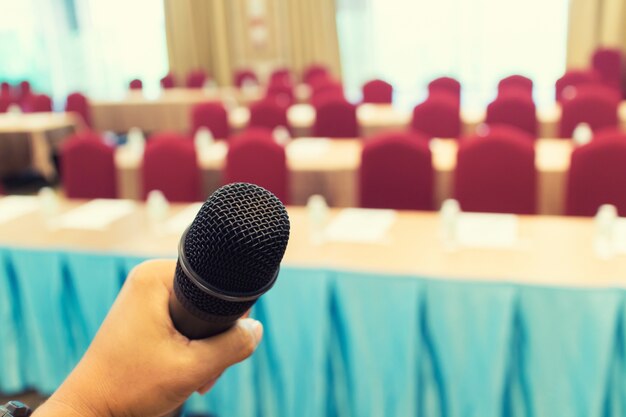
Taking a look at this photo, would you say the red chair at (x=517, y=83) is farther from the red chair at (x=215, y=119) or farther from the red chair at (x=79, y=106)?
the red chair at (x=79, y=106)

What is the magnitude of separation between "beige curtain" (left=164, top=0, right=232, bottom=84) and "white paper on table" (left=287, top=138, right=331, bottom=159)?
19.3 feet

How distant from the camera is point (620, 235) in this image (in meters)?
2.40

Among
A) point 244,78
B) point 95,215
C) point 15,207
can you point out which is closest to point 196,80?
point 244,78

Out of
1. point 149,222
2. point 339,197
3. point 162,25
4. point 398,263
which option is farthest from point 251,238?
point 162,25

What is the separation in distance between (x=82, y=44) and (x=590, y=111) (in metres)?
9.16

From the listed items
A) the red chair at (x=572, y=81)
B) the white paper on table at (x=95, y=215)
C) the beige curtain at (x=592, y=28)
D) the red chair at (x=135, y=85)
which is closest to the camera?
the white paper on table at (x=95, y=215)

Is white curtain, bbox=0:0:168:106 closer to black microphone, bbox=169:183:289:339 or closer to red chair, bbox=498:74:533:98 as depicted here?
red chair, bbox=498:74:533:98

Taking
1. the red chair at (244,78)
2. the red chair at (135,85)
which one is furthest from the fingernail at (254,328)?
the red chair at (135,85)

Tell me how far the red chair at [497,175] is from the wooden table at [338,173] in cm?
33

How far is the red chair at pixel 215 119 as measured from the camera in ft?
18.1

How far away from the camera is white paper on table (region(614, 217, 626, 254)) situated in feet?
7.43

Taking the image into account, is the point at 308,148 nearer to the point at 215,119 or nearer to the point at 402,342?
the point at 215,119

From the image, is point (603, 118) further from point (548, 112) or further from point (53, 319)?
point (53, 319)

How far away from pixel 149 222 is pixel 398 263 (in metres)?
1.20
